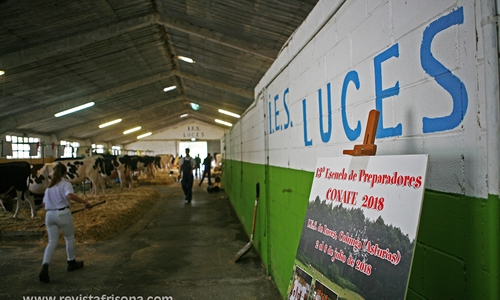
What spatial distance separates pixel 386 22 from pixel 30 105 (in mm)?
A: 17010

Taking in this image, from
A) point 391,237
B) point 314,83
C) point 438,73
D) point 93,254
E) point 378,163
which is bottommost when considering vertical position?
point 93,254

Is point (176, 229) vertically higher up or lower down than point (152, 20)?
lower down

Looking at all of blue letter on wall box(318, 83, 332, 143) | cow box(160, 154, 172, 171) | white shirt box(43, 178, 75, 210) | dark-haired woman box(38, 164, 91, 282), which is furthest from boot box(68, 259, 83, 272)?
cow box(160, 154, 172, 171)

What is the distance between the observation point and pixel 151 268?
5777 millimetres

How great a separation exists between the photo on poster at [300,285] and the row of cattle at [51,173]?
6849 millimetres

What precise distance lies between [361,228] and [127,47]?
1150 centimetres

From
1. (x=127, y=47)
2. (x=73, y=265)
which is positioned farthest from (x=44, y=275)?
(x=127, y=47)

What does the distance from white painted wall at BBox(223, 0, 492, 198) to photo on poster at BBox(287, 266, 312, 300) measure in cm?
83

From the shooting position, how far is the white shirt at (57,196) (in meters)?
5.26

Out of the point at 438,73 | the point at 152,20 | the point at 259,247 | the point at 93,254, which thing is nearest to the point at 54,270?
the point at 93,254

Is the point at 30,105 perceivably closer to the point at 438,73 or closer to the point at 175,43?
the point at 175,43

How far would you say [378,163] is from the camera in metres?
1.69

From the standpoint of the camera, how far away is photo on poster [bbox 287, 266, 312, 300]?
6.61 ft

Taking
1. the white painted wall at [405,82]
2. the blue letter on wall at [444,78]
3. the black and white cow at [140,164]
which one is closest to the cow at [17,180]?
the white painted wall at [405,82]
